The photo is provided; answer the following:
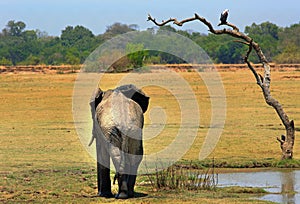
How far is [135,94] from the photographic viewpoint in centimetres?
1102

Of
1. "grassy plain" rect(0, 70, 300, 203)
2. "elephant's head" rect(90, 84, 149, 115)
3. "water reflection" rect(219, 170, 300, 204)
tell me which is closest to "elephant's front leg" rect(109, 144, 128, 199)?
"grassy plain" rect(0, 70, 300, 203)

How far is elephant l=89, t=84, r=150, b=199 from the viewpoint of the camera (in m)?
9.96

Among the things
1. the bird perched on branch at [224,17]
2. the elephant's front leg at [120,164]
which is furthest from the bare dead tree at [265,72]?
the elephant's front leg at [120,164]

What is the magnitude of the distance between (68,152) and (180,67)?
37.0 m

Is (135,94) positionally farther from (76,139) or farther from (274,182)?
(76,139)

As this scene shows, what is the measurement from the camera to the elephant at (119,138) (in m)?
9.96

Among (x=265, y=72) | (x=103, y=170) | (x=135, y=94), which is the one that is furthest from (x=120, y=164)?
(x=265, y=72)

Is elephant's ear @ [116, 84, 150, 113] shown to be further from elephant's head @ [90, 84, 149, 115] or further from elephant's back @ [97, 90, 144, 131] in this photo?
elephant's back @ [97, 90, 144, 131]

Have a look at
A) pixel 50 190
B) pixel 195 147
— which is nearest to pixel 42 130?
pixel 195 147

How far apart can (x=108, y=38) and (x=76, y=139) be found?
64.3 meters

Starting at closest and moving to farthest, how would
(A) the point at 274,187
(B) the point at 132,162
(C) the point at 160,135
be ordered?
(B) the point at 132,162 < (A) the point at 274,187 < (C) the point at 160,135

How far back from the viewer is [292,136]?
47.4 ft

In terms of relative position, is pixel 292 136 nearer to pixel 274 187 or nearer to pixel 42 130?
pixel 274 187

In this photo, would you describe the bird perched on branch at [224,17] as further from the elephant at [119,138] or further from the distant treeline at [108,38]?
the distant treeline at [108,38]
